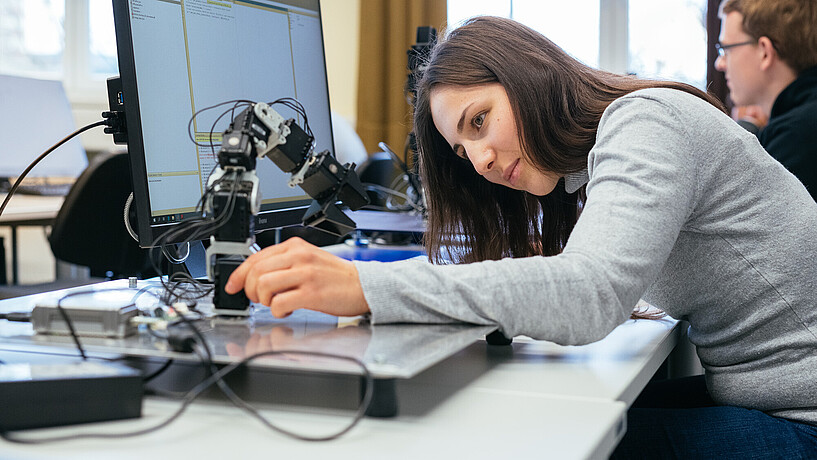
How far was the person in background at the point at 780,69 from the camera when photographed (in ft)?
6.67

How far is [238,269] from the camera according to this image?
772mm

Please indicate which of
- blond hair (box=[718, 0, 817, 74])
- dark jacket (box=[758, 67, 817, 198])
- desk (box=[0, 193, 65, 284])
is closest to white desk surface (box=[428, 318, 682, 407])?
dark jacket (box=[758, 67, 817, 198])

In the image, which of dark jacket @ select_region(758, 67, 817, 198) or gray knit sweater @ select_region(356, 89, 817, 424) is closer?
gray knit sweater @ select_region(356, 89, 817, 424)

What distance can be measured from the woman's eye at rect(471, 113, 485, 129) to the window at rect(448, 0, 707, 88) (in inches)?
118

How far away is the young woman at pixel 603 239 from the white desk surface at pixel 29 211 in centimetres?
167

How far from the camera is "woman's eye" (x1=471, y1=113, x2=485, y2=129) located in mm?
1148

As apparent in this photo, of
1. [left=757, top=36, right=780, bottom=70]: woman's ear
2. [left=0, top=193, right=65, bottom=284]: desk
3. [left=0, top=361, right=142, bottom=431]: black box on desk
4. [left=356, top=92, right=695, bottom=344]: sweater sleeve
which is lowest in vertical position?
[left=0, top=193, right=65, bottom=284]: desk

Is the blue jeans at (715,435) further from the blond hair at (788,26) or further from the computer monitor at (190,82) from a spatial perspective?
the blond hair at (788,26)

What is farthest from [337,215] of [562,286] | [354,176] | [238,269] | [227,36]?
[227,36]

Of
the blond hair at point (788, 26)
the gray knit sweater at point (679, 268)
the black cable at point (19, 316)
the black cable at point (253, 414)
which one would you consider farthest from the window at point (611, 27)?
the black cable at point (253, 414)

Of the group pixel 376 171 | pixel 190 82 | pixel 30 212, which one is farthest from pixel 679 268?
pixel 376 171

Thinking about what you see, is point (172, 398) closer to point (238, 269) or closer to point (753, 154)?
point (238, 269)

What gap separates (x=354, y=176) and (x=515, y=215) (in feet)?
1.85

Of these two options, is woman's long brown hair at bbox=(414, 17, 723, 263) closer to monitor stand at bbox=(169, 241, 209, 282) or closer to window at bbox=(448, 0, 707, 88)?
monitor stand at bbox=(169, 241, 209, 282)
